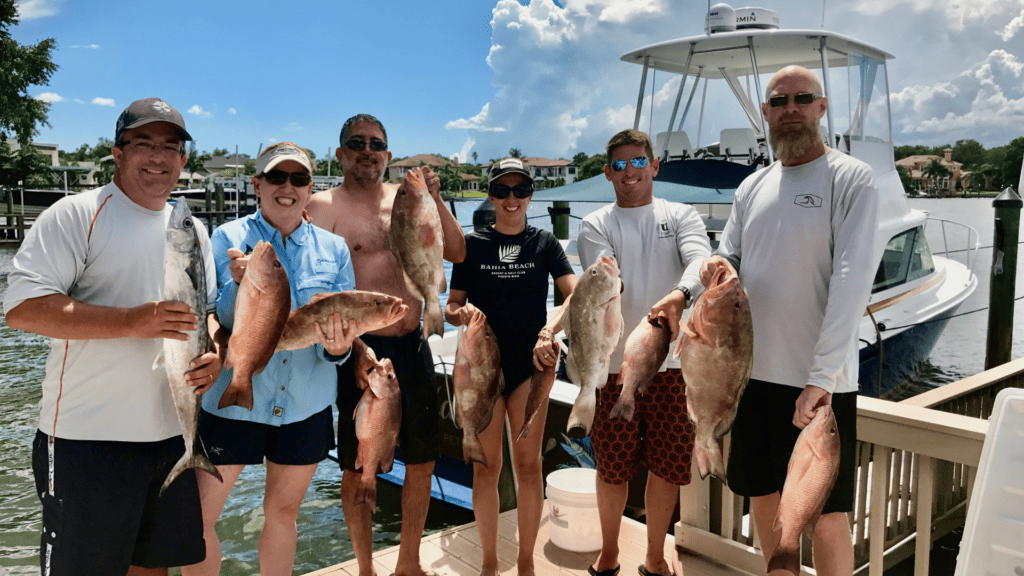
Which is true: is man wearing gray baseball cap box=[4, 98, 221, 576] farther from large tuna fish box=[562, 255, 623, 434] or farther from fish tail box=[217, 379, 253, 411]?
large tuna fish box=[562, 255, 623, 434]

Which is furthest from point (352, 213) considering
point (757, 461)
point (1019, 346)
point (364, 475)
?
point (1019, 346)

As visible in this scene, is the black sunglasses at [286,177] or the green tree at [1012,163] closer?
the black sunglasses at [286,177]

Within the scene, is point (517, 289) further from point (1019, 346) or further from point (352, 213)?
point (1019, 346)

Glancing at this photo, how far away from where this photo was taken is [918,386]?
42.4 feet

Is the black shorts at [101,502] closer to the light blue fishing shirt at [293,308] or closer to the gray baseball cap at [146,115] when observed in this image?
the light blue fishing shirt at [293,308]

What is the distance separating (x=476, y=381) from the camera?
3.09 m

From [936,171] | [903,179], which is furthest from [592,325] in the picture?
[936,171]

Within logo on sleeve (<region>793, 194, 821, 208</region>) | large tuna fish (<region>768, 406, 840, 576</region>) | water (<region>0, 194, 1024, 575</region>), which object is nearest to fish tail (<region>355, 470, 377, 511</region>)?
large tuna fish (<region>768, 406, 840, 576</region>)

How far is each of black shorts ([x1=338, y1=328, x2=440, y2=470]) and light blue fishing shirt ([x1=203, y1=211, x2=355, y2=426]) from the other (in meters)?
0.40

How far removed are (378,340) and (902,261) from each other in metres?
9.64

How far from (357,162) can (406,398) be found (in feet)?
4.08

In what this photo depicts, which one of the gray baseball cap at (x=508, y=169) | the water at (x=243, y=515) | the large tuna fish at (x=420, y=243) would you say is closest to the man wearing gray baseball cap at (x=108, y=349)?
the large tuna fish at (x=420, y=243)

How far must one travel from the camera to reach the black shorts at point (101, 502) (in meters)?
2.37

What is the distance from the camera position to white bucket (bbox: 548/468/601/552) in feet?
13.2
